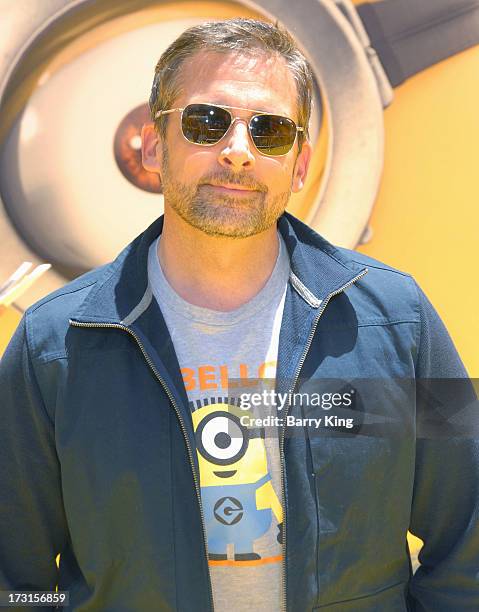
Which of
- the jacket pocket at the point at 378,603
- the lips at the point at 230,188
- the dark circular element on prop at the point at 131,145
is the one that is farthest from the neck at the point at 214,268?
the dark circular element on prop at the point at 131,145

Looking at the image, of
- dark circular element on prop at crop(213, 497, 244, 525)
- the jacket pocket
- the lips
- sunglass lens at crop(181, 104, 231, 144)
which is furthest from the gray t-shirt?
sunglass lens at crop(181, 104, 231, 144)

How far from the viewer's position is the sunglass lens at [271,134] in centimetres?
156

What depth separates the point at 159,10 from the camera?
8.38 feet

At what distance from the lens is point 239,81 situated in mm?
1587

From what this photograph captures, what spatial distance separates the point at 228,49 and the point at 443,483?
970 millimetres

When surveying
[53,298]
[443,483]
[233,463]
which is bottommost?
[443,483]

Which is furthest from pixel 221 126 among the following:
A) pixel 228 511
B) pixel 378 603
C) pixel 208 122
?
pixel 378 603

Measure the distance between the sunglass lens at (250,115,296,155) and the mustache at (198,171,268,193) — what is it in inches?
2.7

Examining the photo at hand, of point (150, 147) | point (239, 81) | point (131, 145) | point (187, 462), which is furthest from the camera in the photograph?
point (131, 145)

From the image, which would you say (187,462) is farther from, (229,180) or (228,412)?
(229,180)

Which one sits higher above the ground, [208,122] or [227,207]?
[208,122]

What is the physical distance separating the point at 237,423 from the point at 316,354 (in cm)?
20

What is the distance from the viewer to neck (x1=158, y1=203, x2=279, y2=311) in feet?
5.34

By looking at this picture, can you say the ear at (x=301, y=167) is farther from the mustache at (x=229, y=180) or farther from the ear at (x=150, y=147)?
the ear at (x=150, y=147)
